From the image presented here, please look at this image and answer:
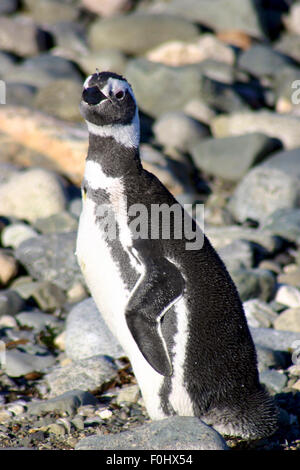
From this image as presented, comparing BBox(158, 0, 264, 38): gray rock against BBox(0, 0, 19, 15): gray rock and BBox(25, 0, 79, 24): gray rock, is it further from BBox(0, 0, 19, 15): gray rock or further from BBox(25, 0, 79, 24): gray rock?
BBox(0, 0, 19, 15): gray rock

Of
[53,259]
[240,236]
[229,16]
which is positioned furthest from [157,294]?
[229,16]

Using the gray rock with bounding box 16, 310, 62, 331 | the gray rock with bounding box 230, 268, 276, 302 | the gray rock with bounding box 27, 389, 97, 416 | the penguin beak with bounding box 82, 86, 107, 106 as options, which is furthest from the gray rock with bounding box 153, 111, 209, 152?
the penguin beak with bounding box 82, 86, 107, 106

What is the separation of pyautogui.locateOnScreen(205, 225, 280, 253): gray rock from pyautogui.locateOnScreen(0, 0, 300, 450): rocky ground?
19 millimetres

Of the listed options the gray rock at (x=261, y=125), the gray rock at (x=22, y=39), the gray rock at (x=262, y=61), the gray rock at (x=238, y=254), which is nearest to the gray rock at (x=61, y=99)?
the gray rock at (x=261, y=125)

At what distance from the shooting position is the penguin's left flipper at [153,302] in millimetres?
3047

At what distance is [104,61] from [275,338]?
7885 millimetres

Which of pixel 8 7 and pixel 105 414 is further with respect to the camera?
pixel 8 7

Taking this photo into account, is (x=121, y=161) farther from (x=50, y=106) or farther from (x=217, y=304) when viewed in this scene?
(x=50, y=106)

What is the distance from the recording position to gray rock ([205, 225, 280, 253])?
261 inches

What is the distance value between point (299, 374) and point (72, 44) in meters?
9.78

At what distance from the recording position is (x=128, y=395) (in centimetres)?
398

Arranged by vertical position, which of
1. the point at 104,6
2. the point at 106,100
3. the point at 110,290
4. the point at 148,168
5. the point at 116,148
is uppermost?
the point at 106,100

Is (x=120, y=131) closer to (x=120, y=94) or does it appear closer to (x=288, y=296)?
(x=120, y=94)

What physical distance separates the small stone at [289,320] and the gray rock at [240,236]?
1395 millimetres
